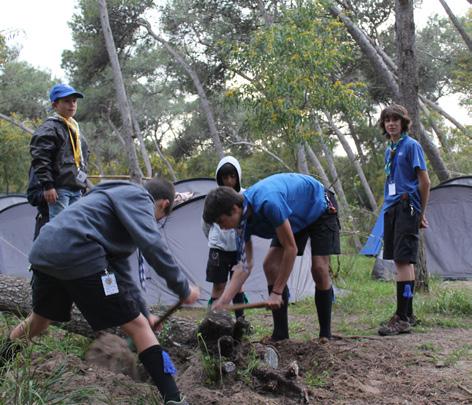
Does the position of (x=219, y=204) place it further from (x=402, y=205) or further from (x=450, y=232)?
(x=450, y=232)

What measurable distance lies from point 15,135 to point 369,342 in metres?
23.8

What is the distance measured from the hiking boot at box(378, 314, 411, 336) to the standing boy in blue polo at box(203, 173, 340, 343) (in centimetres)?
62

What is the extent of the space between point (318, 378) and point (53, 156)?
9.43ft

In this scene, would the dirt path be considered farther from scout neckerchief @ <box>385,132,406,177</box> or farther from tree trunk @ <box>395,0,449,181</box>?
tree trunk @ <box>395,0,449,181</box>

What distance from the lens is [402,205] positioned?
200 inches

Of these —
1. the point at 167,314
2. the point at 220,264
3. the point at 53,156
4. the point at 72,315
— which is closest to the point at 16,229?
the point at 53,156

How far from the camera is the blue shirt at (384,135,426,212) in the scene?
16.6 ft

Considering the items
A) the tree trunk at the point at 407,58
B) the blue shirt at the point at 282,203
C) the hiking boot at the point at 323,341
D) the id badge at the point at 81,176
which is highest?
the tree trunk at the point at 407,58

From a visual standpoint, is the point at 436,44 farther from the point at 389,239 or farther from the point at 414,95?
the point at 389,239

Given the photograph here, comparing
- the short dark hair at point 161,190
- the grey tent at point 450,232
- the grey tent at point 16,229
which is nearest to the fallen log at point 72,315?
the short dark hair at point 161,190

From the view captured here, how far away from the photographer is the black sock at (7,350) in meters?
3.51

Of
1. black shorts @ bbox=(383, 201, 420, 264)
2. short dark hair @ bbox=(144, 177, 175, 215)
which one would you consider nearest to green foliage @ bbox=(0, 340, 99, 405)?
short dark hair @ bbox=(144, 177, 175, 215)

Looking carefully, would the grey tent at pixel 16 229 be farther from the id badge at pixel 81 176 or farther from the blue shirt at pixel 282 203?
the blue shirt at pixel 282 203

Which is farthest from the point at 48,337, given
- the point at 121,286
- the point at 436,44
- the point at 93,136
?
the point at 93,136
